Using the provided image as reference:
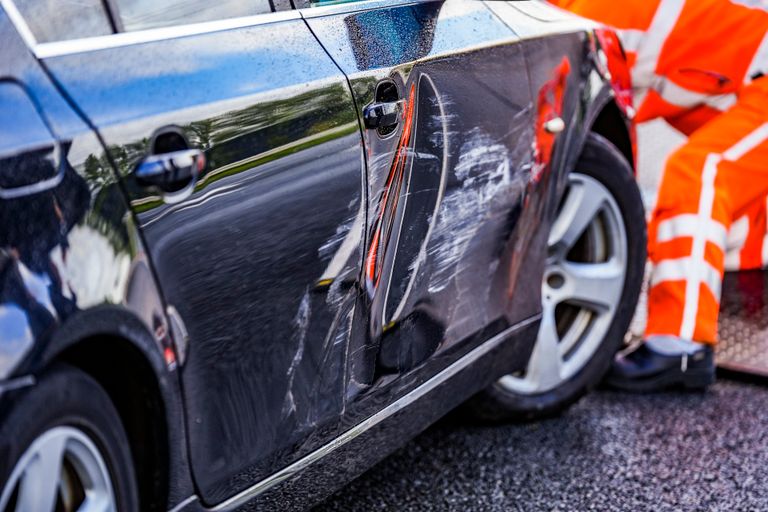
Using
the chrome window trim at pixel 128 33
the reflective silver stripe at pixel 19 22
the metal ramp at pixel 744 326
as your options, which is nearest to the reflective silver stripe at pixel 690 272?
the metal ramp at pixel 744 326

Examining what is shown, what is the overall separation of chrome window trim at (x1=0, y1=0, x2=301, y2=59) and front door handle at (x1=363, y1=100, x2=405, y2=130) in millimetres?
222

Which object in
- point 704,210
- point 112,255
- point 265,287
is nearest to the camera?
point 112,255

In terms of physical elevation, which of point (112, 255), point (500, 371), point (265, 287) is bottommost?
point (500, 371)

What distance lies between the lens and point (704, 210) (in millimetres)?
3691

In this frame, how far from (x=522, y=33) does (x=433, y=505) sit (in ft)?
3.98

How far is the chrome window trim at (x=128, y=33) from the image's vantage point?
1.50 m

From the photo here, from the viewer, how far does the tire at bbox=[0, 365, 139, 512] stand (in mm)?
1357

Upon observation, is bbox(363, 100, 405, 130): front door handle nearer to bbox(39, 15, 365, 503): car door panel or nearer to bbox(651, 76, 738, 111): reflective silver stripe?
bbox(39, 15, 365, 503): car door panel

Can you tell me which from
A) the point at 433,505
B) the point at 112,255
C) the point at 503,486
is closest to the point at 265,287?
the point at 112,255

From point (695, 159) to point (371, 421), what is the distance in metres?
2.02

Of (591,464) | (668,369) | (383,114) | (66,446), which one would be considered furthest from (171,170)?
(668,369)

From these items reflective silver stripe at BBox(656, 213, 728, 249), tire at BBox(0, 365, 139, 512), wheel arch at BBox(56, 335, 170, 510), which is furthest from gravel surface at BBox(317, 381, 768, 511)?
tire at BBox(0, 365, 139, 512)

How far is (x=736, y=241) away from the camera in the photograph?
414 centimetres

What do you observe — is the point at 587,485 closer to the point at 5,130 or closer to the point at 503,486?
the point at 503,486
